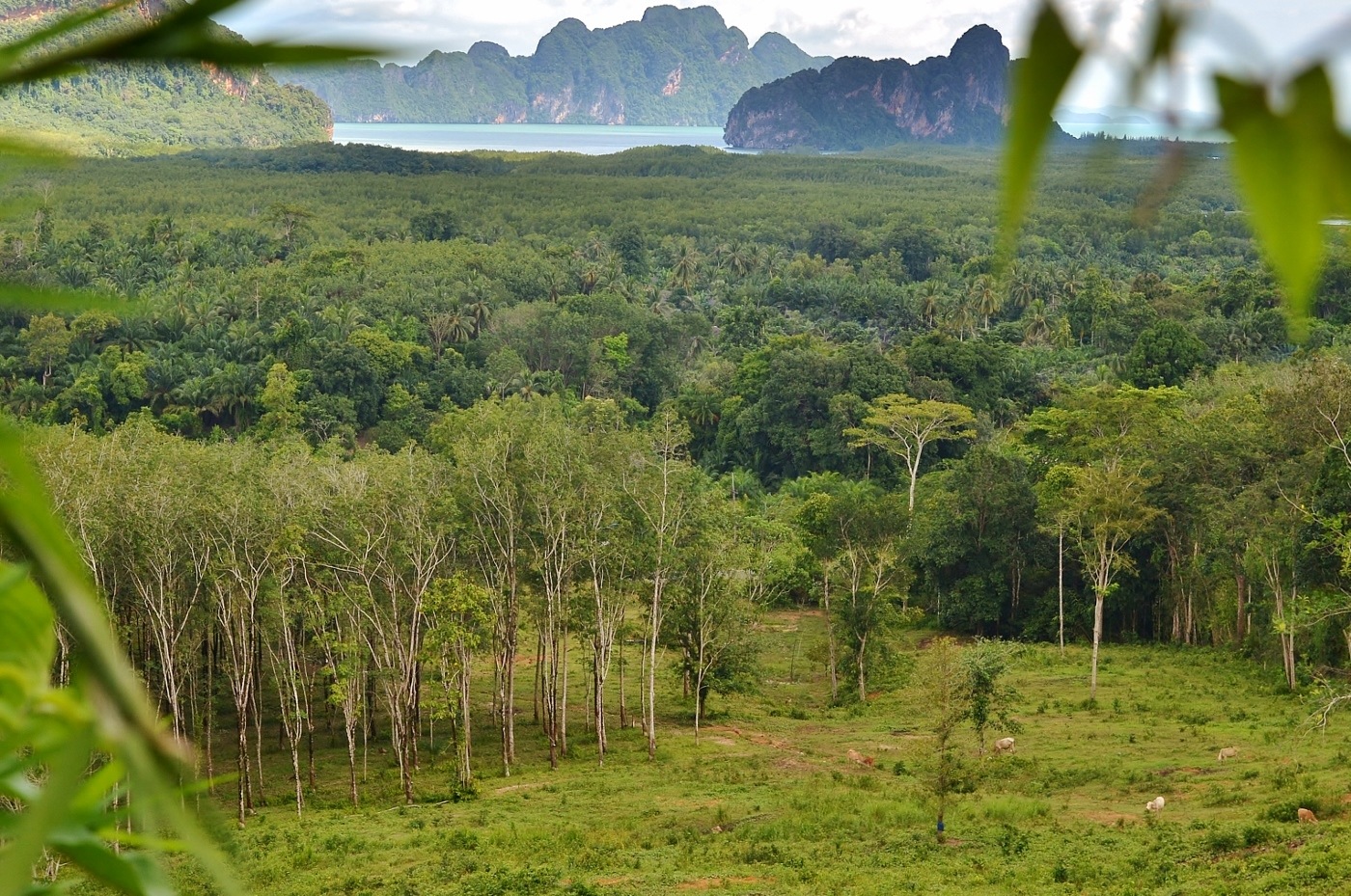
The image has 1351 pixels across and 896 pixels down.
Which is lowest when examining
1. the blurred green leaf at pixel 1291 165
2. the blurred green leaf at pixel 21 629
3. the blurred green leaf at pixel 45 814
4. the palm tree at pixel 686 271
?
the palm tree at pixel 686 271

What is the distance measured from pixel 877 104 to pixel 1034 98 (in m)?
168

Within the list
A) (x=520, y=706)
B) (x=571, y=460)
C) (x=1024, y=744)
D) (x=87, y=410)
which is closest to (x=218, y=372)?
(x=87, y=410)

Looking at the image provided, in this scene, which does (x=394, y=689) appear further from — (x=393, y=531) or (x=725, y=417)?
(x=725, y=417)

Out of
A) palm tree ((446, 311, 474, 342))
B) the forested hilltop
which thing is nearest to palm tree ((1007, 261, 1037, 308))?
palm tree ((446, 311, 474, 342))

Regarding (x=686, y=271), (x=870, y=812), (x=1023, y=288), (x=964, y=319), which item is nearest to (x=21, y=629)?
(x=870, y=812)

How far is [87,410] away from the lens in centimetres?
4256

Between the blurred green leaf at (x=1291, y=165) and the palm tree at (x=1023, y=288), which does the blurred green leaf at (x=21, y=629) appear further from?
the palm tree at (x=1023, y=288)

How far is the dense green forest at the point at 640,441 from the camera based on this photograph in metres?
20.0

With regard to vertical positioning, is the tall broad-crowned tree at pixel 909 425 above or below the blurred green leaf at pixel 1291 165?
below

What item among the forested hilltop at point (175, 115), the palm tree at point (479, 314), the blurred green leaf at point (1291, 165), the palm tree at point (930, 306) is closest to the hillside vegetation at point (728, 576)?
the blurred green leaf at point (1291, 165)

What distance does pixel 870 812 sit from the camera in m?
17.1

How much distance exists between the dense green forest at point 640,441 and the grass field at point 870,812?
1.17m

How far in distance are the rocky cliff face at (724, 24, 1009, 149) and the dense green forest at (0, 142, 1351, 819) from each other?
73638 mm

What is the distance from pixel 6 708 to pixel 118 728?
0.15m
